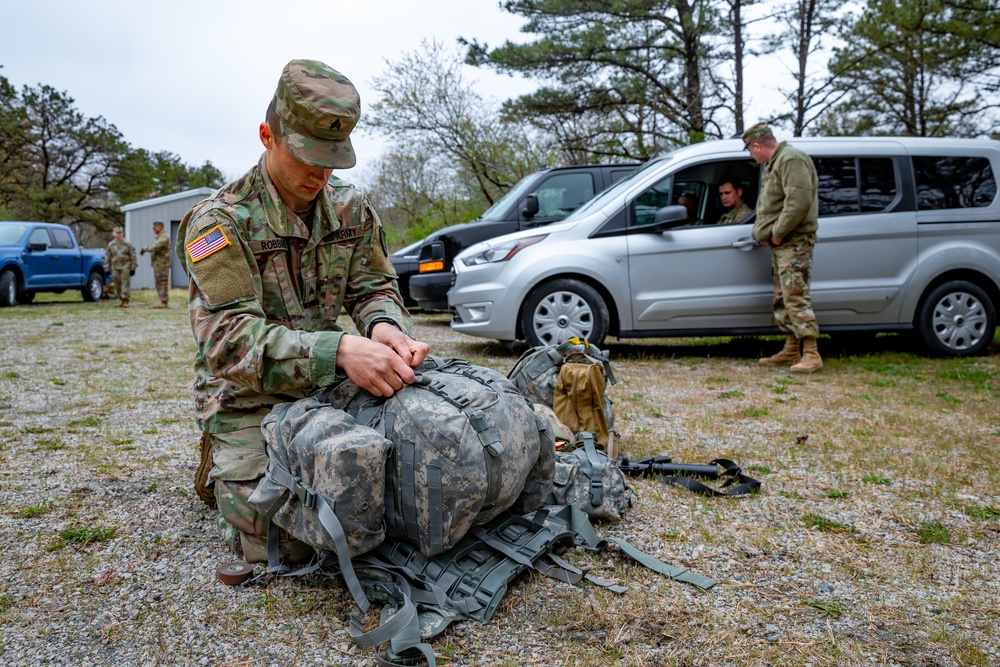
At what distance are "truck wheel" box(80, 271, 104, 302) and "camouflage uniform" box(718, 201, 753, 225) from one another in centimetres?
1481

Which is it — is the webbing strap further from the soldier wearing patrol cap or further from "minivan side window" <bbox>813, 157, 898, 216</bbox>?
"minivan side window" <bbox>813, 157, 898, 216</bbox>

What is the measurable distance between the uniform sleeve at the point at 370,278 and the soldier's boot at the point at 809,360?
160 inches

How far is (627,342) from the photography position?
802cm

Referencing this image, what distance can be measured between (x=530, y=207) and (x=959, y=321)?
13.9 ft

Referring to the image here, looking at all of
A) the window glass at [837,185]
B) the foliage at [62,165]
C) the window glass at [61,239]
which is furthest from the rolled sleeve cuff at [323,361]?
the foliage at [62,165]

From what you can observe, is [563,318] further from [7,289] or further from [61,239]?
Result: [61,239]

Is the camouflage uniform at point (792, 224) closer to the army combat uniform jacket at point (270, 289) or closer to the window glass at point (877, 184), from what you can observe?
the window glass at point (877, 184)

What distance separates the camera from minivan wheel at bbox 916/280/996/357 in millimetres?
6422

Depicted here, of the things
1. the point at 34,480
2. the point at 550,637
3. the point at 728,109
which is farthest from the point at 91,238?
the point at 550,637

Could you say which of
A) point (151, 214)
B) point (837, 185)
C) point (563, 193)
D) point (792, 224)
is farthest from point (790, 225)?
point (151, 214)

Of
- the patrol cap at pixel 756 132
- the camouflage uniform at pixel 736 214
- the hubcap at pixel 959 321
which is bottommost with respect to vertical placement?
the hubcap at pixel 959 321

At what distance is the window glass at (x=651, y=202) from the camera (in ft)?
21.0

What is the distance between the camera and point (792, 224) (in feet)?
18.9

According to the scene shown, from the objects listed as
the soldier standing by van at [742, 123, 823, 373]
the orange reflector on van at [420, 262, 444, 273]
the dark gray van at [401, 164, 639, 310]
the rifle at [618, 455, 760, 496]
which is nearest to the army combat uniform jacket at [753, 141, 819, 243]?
the soldier standing by van at [742, 123, 823, 373]
